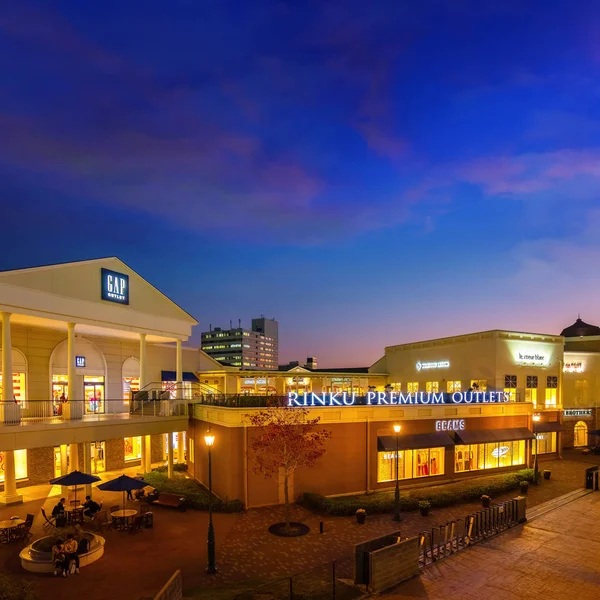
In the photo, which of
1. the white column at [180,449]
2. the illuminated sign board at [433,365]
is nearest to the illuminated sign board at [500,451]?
the illuminated sign board at [433,365]

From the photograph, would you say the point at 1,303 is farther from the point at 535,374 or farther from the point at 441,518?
the point at 535,374

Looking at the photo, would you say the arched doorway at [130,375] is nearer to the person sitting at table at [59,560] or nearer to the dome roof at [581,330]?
the person sitting at table at [59,560]

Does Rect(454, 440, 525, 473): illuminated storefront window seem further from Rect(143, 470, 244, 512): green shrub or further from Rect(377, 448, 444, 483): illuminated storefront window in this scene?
Rect(143, 470, 244, 512): green shrub

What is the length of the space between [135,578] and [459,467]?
24207 mm

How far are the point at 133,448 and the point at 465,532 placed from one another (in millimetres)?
26718

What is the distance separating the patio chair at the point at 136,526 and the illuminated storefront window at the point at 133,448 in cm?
1582

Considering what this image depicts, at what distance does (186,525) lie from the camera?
79.4 ft

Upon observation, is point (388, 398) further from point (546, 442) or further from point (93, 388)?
point (93, 388)

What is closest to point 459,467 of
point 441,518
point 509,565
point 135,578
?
point 441,518

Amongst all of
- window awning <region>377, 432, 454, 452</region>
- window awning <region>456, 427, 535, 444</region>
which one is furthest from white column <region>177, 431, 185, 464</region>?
window awning <region>456, 427, 535, 444</region>

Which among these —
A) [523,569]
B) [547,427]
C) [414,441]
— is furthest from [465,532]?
[547,427]

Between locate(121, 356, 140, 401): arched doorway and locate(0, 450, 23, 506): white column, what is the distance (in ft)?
37.9

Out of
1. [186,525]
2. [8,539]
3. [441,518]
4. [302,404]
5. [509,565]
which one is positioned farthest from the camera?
[302,404]

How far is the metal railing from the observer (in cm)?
1969
